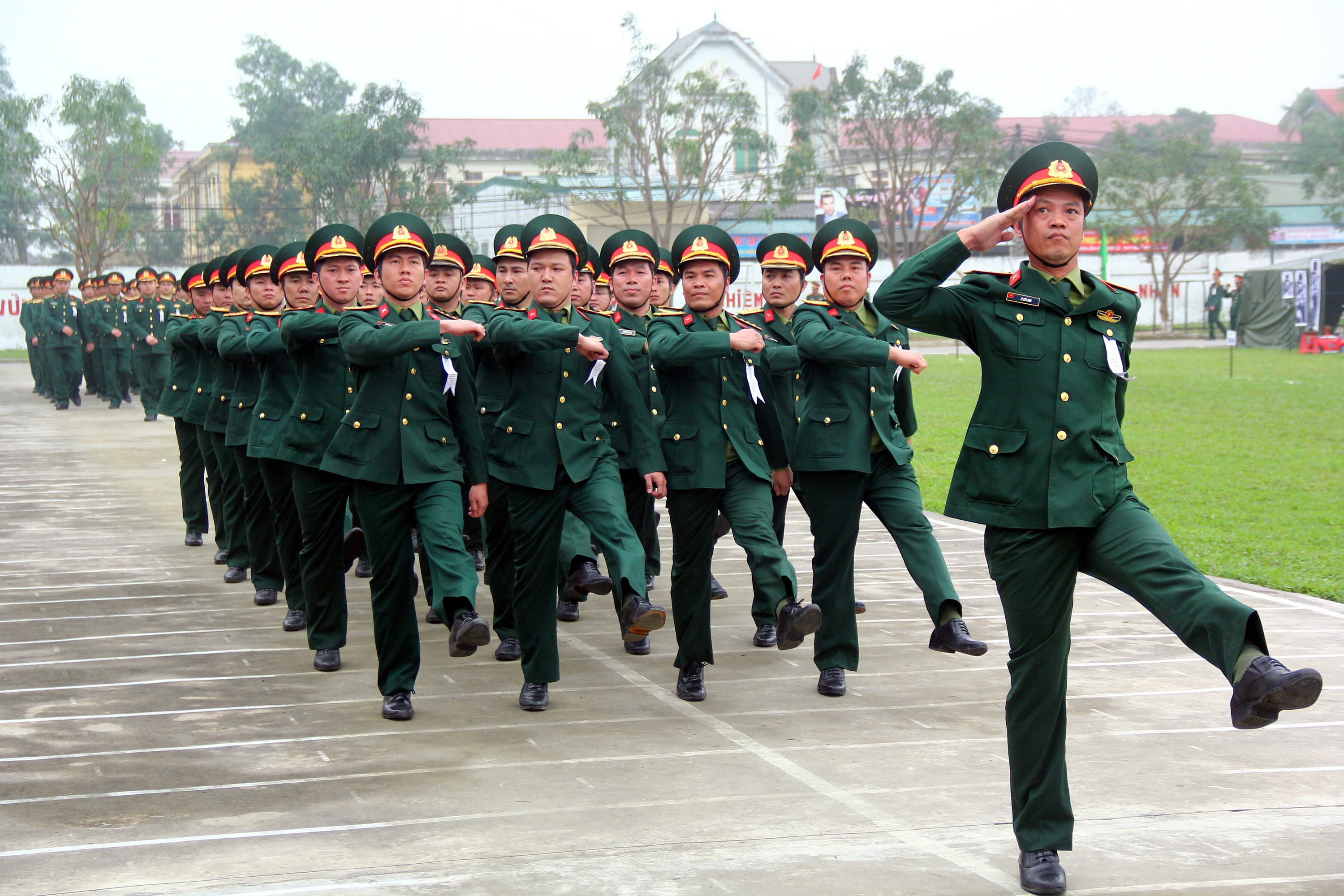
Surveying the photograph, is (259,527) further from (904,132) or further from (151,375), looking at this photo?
(904,132)

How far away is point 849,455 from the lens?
18.9 ft

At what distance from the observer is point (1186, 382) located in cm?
2386

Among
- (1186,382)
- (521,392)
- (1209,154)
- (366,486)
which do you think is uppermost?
(1209,154)

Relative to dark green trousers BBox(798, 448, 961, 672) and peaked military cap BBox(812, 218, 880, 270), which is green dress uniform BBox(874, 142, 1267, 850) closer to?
dark green trousers BBox(798, 448, 961, 672)

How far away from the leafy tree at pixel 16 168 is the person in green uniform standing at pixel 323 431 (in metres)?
40.1

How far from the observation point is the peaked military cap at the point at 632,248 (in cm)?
663

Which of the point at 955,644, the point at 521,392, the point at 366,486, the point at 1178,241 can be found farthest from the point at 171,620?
the point at 1178,241

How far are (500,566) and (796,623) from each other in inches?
68.4

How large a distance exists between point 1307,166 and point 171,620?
6600cm

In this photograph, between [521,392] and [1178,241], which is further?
[1178,241]

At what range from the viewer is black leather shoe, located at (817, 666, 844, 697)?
18.9 feet

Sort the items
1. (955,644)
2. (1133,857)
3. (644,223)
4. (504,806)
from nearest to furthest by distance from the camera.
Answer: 1. (1133,857)
2. (504,806)
3. (955,644)
4. (644,223)

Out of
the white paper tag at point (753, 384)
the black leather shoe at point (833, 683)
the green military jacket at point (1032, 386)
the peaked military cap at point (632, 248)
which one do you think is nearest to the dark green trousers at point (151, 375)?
the peaked military cap at point (632, 248)

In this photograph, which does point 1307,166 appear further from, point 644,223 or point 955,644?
point 955,644
